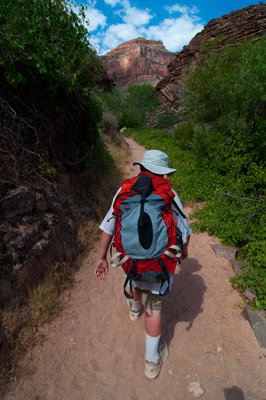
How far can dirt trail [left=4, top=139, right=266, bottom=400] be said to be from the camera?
1813mm

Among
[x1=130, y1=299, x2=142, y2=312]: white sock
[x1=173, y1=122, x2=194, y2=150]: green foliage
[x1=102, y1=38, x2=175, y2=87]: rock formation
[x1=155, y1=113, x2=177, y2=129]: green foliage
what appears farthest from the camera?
[x1=102, y1=38, x2=175, y2=87]: rock formation

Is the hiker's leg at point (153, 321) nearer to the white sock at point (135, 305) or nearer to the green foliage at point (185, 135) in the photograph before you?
the white sock at point (135, 305)

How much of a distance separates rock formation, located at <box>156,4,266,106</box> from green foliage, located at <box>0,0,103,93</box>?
13650 millimetres

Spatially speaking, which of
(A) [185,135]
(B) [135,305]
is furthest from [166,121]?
(B) [135,305]

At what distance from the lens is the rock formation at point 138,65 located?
257 feet

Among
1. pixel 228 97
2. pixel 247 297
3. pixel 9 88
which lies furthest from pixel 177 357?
pixel 228 97

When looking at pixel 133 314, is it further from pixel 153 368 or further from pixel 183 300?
pixel 183 300

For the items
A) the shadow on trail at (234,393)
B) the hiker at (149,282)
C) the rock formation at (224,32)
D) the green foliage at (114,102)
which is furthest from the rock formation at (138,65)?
the shadow on trail at (234,393)

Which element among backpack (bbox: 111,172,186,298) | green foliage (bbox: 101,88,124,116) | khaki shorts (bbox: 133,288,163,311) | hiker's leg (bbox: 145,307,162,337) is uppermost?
green foliage (bbox: 101,88,124,116)

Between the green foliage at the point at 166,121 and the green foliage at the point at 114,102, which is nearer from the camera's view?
the green foliage at the point at 166,121

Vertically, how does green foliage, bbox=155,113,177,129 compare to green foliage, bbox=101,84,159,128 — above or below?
below

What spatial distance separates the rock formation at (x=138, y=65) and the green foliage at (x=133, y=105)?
162 ft

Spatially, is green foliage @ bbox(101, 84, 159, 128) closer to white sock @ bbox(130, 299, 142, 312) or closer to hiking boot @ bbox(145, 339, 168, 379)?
white sock @ bbox(130, 299, 142, 312)

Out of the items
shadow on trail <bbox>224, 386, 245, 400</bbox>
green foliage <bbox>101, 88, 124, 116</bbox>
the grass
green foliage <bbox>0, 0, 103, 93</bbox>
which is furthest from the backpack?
green foliage <bbox>101, 88, 124, 116</bbox>
